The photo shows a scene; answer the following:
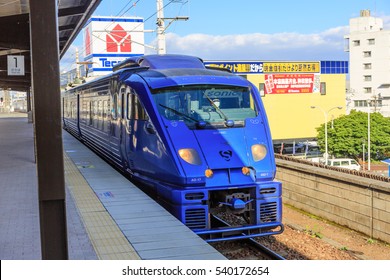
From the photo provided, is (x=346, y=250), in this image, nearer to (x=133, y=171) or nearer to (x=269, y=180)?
(x=269, y=180)

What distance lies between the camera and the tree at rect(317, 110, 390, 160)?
141ft

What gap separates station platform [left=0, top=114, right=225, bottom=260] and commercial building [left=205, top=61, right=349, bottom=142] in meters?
44.9

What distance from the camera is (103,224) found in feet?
21.5

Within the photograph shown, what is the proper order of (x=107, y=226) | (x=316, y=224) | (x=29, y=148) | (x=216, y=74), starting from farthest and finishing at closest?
1. (x=29, y=148)
2. (x=316, y=224)
3. (x=216, y=74)
4. (x=107, y=226)

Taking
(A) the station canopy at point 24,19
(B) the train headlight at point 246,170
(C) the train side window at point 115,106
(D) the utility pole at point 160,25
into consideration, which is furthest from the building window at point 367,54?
(B) the train headlight at point 246,170

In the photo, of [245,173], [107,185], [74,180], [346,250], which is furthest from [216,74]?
[346,250]

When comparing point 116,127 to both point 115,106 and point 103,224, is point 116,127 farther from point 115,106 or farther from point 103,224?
point 103,224

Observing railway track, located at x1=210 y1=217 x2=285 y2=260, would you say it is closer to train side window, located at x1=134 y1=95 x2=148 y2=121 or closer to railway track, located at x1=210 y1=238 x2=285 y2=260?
railway track, located at x1=210 y1=238 x2=285 y2=260

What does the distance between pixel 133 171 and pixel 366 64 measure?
67923mm

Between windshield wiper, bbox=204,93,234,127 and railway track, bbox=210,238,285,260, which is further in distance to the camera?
windshield wiper, bbox=204,93,234,127

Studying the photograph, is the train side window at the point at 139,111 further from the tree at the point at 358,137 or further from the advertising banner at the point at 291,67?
the advertising banner at the point at 291,67

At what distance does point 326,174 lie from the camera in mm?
12820

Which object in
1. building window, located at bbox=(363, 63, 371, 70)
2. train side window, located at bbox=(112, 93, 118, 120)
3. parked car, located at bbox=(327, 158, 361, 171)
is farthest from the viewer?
building window, located at bbox=(363, 63, 371, 70)

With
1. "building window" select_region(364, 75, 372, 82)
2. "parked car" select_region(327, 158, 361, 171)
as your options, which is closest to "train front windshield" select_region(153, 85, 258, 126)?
"parked car" select_region(327, 158, 361, 171)
